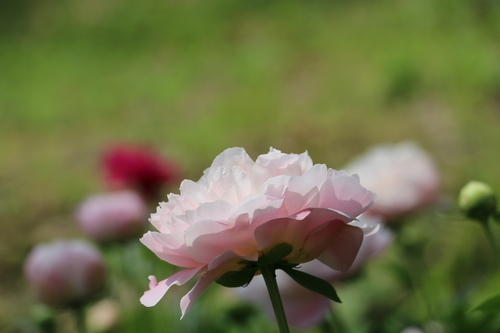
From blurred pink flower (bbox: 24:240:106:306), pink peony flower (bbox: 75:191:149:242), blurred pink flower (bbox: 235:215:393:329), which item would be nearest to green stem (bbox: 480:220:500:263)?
blurred pink flower (bbox: 235:215:393:329)

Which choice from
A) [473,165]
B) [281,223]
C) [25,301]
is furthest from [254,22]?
[281,223]

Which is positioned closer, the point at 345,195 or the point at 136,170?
the point at 345,195

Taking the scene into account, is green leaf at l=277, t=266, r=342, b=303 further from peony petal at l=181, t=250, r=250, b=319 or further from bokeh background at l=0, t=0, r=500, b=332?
bokeh background at l=0, t=0, r=500, b=332

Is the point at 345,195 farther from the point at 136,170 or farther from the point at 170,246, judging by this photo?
the point at 136,170

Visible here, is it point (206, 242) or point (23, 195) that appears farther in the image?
point (23, 195)

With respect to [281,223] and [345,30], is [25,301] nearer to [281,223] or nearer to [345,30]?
[281,223]

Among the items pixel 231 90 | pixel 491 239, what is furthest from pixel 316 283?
pixel 231 90

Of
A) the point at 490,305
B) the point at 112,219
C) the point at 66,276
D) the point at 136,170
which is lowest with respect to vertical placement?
the point at 490,305

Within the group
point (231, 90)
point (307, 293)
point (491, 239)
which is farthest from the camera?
point (231, 90)
